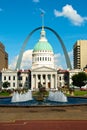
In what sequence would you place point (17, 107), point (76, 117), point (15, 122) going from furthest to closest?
1. point (17, 107)
2. point (76, 117)
3. point (15, 122)

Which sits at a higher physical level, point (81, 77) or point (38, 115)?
point (81, 77)

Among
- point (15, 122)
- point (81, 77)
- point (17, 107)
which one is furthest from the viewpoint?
point (81, 77)

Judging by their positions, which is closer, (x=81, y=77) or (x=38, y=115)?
(x=38, y=115)

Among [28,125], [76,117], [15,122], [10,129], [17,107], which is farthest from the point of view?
[17,107]

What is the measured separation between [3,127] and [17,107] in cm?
1483

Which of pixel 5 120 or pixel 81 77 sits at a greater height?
pixel 81 77

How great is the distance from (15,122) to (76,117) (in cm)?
639

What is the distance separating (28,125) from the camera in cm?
2594

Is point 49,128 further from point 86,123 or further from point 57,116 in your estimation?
point 57,116

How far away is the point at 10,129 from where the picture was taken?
24.0m

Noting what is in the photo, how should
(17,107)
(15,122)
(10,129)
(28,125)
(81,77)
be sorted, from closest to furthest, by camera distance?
(10,129) → (28,125) → (15,122) → (17,107) → (81,77)

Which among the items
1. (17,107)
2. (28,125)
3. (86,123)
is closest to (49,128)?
(28,125)

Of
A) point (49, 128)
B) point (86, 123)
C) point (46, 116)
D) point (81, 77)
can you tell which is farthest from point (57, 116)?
point (81, 77)

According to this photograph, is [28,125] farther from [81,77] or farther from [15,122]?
[81,77]
